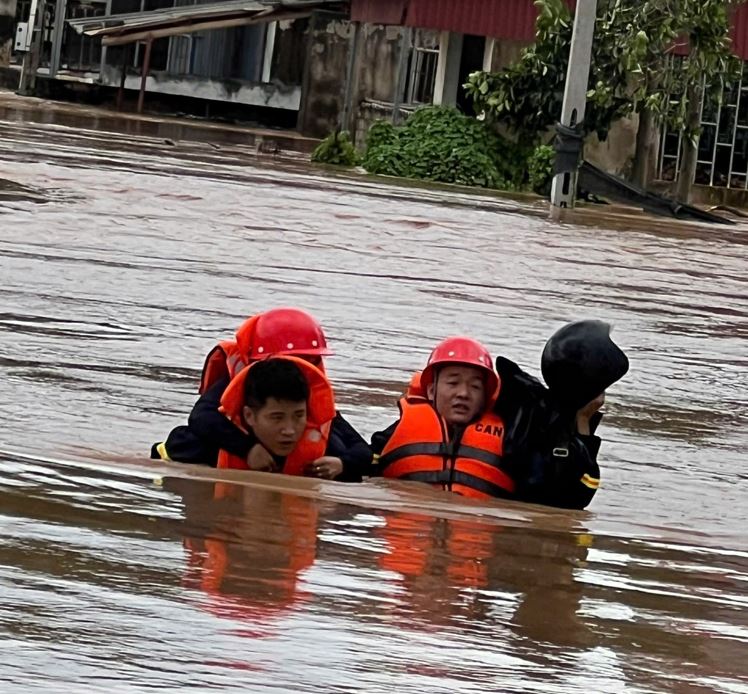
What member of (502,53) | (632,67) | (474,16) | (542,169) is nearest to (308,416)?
(632,67)

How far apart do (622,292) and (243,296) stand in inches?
145

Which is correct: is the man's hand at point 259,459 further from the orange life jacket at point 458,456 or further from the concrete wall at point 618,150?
the concrete wall at point 618,150

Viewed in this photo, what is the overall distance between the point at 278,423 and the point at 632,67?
19611mm

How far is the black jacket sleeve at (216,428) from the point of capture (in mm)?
6633

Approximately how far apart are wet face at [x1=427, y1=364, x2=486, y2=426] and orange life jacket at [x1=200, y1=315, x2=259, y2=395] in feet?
2.14

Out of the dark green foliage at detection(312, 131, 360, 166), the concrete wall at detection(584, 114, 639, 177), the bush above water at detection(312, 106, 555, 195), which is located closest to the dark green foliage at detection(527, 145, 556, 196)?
the bush above water at detection(312, 106, 555, 195)

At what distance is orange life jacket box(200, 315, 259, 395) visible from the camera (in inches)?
270

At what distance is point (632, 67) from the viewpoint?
25.5m

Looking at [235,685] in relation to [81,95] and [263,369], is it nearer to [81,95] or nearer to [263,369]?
[263,369]

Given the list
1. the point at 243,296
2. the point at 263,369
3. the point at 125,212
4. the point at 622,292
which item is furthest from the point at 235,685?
the point at 125,212

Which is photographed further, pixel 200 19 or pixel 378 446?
pixel 200 19

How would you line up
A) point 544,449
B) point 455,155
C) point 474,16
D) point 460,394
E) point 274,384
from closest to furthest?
point 274,384 < point 544,449 < point 460,394 < point 455,155 < point 474,16

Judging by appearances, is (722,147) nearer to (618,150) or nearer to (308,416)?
(618,150)

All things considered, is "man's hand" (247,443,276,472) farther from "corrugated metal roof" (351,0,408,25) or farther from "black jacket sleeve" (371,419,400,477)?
"corrugated metal roof" (351,0,408,25)
